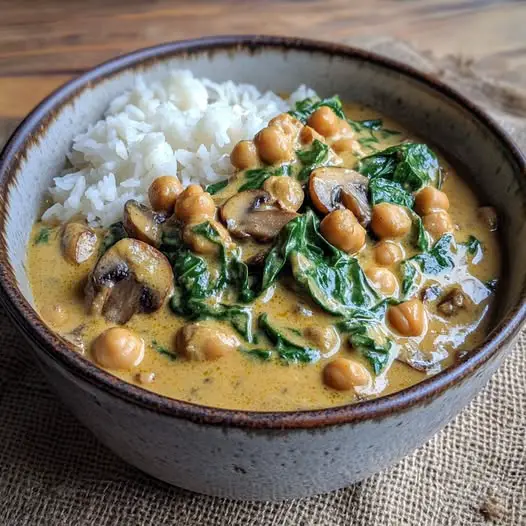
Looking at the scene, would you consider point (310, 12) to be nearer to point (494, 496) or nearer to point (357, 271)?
point (357, 271)

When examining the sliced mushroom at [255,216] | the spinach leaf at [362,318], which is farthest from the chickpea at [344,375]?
the sliced mushroom at [255,216]

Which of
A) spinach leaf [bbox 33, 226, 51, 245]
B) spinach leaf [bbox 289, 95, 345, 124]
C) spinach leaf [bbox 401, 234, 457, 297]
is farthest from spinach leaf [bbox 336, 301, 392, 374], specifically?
spinach leaf [bbox 33, 226, 51, 245]

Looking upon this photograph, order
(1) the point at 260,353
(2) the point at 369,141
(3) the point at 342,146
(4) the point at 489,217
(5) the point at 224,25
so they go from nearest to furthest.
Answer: (1) the point at 260,353, (4) the point at 489,217, (3) the point at 342,146, (2) the point at 369,141, (5) the point at 224,25

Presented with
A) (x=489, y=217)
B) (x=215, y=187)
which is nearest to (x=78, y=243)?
(x=215, y=187)

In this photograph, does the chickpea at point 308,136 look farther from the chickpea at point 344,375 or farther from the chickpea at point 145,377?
the chickpea at point 145,377

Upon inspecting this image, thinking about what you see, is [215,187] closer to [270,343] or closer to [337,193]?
[337,193]
